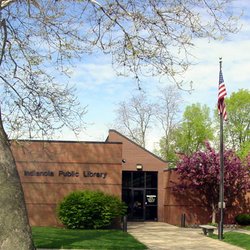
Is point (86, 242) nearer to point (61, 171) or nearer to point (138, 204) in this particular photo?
point (61, 171)

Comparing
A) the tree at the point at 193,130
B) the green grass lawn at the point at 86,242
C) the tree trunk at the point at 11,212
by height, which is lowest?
the green grass lawn at the point at 86,242

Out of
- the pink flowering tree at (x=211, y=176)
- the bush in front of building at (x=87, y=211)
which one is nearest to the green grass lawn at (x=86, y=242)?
the bush in front of building at (x=87, y=211)

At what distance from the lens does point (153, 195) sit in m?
38.2

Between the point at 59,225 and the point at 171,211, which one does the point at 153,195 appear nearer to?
the point at 171,211

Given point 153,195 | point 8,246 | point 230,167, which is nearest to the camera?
point 8,246

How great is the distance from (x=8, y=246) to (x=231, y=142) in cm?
5618

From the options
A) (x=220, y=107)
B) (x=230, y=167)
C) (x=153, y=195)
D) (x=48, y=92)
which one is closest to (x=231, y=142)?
(x=153, y=195)

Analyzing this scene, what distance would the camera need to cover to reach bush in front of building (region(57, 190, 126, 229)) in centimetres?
2683

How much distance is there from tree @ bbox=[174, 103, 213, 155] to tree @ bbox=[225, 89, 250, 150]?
279 centimetres

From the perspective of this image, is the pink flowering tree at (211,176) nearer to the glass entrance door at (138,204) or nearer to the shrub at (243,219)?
the shrub at (243,219)

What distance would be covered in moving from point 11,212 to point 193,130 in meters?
56.6

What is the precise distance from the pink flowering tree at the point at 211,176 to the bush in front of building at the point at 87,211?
678 cm

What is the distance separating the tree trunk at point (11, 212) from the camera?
5930mm

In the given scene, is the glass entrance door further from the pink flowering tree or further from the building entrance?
the pink flowering tree
